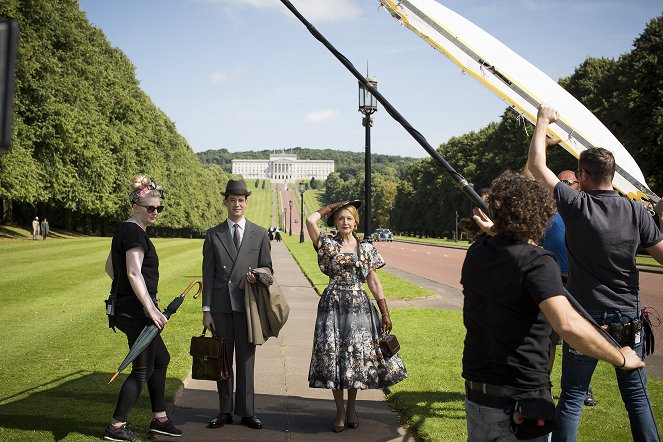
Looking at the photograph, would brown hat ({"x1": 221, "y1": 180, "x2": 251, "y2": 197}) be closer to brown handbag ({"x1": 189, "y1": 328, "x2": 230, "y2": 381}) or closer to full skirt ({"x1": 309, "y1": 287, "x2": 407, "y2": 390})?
full skirt ({"x1": 309, "y1": 287, "x2": 407, "y2": 390})

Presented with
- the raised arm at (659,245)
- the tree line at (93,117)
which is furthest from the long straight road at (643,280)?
the tree line at (93,117)

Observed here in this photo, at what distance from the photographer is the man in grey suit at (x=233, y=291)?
6547 mm

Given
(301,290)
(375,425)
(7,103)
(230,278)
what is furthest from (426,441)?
(301,290)

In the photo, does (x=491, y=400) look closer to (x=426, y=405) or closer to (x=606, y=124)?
(x=426, y=405)

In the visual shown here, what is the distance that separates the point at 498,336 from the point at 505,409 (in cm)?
34

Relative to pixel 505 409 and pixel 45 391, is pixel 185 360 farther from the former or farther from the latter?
pixel 505 409

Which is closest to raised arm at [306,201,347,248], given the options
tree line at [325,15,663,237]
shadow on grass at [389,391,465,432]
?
shadow on grass at [389,391,465,432]

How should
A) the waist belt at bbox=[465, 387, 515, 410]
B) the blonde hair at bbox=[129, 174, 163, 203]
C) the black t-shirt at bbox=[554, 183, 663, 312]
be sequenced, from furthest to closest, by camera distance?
the blonde hair at bbox=[129, 174, 163, 203], the black t-shirt at bbox=[554, 183, 663, 312], the waist belt at bbox=[465, 387, 515, 410]

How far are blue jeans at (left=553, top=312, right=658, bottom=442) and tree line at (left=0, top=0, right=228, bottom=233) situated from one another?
33897mm

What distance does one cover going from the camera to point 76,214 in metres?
61.8

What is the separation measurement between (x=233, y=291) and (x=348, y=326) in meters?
1.15

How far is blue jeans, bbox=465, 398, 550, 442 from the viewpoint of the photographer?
329 centimetres

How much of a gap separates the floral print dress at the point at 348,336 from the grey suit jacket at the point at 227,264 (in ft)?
2.14

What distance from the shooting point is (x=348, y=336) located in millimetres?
6348
